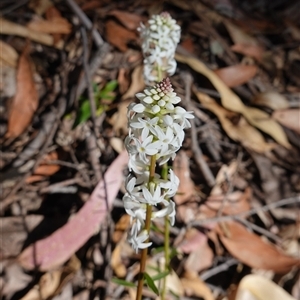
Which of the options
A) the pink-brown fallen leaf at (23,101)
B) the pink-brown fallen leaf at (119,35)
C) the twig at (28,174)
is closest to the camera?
the twig at (28,174)

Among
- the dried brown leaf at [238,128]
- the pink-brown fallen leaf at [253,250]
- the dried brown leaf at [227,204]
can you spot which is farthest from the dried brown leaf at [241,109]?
the pink-brown fallen leaf at [253,250]

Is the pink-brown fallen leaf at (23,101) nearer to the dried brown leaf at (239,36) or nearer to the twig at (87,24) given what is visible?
the twig at (87,24)

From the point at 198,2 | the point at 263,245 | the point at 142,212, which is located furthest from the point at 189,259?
the point at 198,2

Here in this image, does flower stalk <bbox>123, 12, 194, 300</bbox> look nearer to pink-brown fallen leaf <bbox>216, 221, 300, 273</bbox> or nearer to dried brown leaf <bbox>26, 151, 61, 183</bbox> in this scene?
pink-brown fallen leaf <bbox>216, 221, 300, 273</bbox>

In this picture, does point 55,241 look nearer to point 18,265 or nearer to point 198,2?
point 18,265

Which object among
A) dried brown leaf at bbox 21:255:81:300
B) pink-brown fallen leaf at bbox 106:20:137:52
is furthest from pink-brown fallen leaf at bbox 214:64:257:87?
dried brown leaf at bbox 21:255:81:300

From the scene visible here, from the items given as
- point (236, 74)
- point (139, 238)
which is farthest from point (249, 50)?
point (139, 238)
